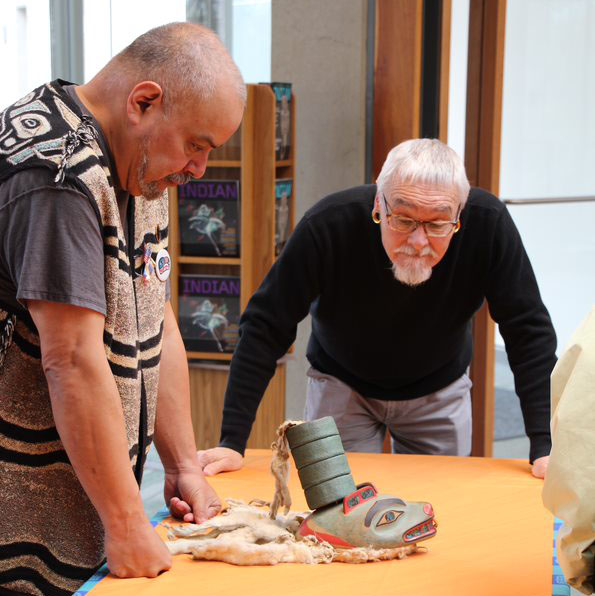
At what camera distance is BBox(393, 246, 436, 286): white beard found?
2041mm

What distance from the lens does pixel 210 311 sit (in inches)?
139

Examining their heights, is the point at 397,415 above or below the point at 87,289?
below

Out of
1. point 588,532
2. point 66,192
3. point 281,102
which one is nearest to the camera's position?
point 588,532

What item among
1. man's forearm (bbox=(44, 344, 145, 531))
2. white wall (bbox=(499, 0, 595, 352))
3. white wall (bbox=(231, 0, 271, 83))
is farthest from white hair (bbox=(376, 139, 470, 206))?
white wall (bbox=(231, 0, 271, 83))

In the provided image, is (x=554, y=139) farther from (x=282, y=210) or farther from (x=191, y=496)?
(x=191, y=496)

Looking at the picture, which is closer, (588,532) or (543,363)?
(588,532)

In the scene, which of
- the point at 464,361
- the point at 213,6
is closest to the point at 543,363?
the point at 464,361

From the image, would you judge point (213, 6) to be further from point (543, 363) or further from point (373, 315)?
point (543, 363)

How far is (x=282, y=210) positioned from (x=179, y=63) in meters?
2.25

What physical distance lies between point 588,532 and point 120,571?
2.17ft

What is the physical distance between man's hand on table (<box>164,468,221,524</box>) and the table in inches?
3.6

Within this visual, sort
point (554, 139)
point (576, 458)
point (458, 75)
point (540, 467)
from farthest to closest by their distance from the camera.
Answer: point (554, 139)
point (458, 75)
point (540, 467)
point (576, 458)

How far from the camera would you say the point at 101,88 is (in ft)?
4.61

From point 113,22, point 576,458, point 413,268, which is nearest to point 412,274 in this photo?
point 413,268
